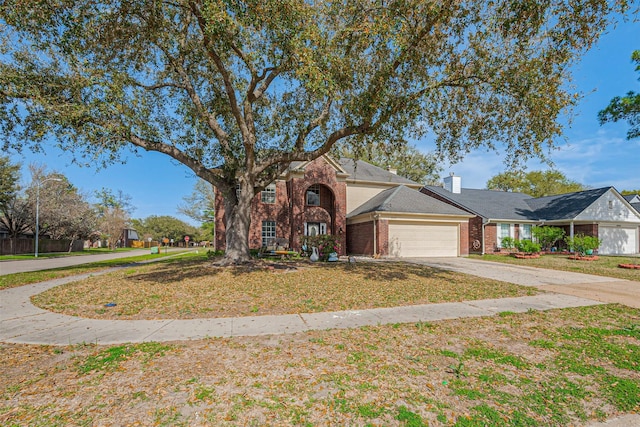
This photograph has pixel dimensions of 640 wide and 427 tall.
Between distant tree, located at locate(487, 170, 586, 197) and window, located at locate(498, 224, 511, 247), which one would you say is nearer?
window, located at locate(498, 224, 511, 247)

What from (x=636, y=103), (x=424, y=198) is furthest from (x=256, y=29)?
(x=636, y=103)

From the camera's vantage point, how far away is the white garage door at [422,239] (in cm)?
1897

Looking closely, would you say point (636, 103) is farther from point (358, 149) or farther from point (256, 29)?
point (256, 29)

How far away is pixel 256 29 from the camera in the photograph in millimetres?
7848

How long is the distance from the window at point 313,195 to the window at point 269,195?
2.46 metres

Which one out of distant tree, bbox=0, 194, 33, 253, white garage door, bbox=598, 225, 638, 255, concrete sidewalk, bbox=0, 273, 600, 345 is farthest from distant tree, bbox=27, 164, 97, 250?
white garage door, bbox=598, 225, 638, 255

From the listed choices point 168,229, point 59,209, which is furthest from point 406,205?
point 168,229

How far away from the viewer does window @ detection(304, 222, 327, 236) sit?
21344 mm

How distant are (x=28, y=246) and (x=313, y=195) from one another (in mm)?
30233

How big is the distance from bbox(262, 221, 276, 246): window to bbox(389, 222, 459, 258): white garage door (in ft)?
26.3

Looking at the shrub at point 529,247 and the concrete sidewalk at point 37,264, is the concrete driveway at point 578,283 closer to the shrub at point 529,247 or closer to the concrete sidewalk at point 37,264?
the shrub at point 529,247

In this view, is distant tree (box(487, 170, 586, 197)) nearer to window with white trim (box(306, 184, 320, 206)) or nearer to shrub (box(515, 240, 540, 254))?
shrub (box(515, 240, 540, 254))

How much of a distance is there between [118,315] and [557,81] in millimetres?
12191

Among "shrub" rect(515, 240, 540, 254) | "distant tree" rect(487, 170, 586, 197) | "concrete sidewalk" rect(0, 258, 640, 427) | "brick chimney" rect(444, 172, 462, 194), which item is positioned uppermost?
"distant tree" rect(487, 170, 586, 197)
